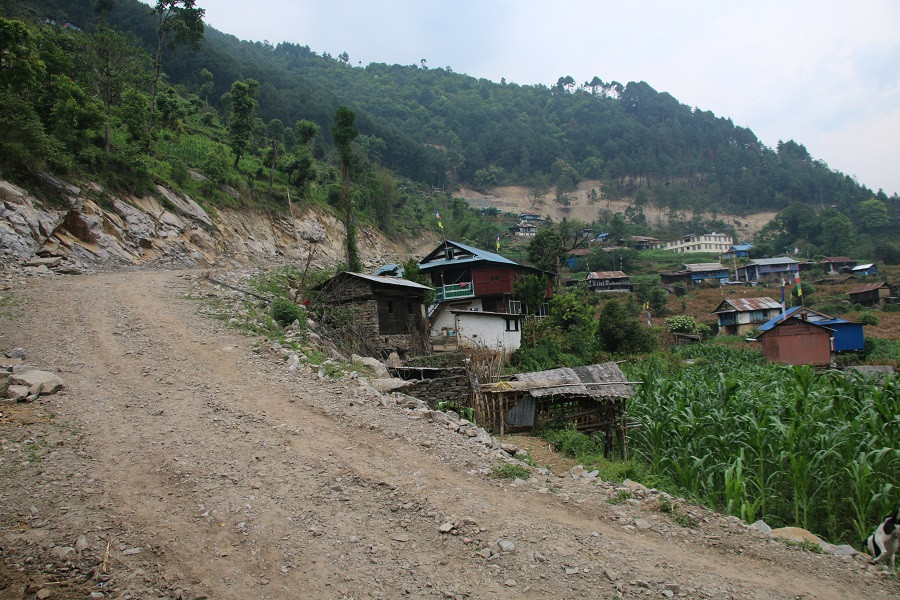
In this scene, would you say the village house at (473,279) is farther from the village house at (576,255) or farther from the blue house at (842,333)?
the village house at (576,255)

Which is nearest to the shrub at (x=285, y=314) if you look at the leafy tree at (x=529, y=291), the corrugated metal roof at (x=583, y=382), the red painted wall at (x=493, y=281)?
the corrugated metal roof at (x=583, y=382)

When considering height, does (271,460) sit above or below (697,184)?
below

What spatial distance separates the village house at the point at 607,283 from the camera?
2365 inches

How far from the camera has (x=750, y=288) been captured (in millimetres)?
60906

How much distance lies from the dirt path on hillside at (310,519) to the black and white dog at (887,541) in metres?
0.56

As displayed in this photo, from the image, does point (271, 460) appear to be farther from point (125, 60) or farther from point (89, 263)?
point (125, 60)

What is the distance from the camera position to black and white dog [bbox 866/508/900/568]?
5.50 m

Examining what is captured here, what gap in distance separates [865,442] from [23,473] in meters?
11.8

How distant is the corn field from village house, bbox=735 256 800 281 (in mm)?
64324

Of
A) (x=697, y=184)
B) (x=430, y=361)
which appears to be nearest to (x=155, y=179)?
(x=430, y=361)

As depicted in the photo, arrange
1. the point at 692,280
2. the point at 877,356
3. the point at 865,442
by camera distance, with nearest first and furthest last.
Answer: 1. the point at 865,442
2. the point at 877,356
3. the point at 692,280

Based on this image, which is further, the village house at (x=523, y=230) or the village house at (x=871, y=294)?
the village house at (x=523, y=230)

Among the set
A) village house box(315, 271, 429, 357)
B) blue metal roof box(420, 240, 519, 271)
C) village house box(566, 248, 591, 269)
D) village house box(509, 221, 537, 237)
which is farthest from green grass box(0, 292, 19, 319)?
village house box(509, 221, 537, 237)

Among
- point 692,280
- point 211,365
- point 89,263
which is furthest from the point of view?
point 692,280
